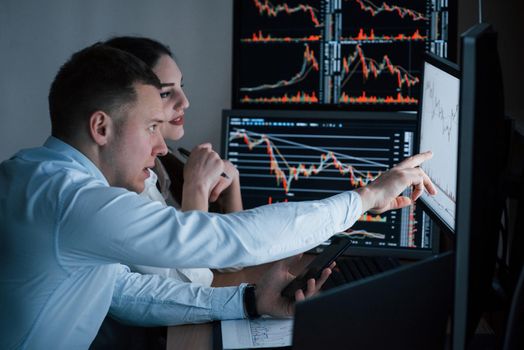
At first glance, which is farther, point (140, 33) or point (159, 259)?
point (140, 33)

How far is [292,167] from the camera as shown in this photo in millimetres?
2084

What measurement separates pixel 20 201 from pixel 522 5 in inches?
64.8

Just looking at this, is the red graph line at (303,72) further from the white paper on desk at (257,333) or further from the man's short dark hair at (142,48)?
the white paper on desk at (257,333)

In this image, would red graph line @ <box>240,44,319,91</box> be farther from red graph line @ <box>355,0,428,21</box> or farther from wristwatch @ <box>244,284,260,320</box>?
wristwatch @ <box>244,284,260,320</box>

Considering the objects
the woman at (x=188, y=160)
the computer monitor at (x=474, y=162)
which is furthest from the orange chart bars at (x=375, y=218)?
the computer monitor at (x=474, y=162)

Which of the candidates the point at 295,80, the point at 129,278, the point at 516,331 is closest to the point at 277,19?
the point at 295,80

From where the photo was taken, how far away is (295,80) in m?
2.28

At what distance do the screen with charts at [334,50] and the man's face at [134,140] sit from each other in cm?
82

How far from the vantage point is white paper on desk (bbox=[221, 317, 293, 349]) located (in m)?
1.30

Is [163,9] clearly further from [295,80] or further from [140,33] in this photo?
[295,80]

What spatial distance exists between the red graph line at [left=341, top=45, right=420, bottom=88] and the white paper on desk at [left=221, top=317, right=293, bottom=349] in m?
1.04

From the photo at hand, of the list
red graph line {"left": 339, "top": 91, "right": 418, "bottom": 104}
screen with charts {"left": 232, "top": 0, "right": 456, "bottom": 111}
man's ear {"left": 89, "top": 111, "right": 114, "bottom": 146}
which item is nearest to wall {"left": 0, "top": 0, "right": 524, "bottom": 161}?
screen with charts {"left": 232, "top": 0, "right": 456, "bottom": 111}

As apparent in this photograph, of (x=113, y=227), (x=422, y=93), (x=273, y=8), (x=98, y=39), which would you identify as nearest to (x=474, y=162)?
(x=113, y=227)

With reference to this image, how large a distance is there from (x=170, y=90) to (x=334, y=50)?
567 mm
